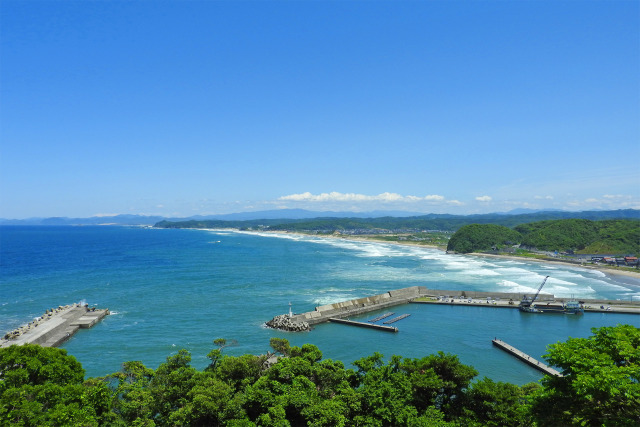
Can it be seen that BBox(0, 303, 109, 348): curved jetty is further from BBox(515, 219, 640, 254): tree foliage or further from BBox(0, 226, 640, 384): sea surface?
BBox(515, 219, 640, 254): tree foliage

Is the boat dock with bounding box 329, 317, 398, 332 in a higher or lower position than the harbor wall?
lower

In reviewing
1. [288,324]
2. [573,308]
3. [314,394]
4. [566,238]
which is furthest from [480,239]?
[314,394]

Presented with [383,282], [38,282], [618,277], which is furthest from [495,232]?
[38,282]

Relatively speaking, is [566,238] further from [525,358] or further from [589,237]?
[525,358]

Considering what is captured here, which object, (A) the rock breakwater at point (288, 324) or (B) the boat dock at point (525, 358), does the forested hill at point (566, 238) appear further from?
(A) the rock breakwater at point (288, 324)

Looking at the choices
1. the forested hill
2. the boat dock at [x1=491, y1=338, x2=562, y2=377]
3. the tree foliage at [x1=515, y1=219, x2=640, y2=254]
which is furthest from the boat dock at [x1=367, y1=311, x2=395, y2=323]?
the tree foliage at [x1=515, y1=219, x2=640, y2=254]

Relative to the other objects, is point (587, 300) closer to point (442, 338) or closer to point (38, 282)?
point (442, 338)
